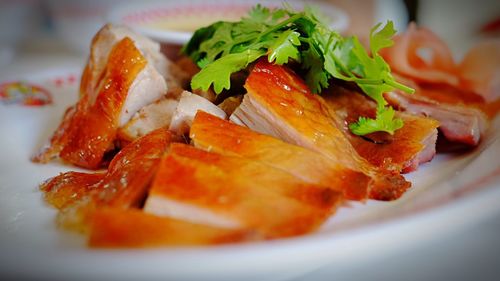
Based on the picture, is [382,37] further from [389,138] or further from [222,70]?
[222,70]

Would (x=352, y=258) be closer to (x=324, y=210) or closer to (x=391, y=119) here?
(x=324, y=210)

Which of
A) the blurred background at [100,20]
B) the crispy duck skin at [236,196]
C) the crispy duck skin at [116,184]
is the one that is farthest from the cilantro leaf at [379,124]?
the blurred background at [100,20]

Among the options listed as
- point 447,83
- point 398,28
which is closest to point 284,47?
point 447,83

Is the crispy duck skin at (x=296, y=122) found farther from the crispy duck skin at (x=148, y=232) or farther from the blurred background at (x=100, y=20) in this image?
the blurred background at (x=100, y=20)

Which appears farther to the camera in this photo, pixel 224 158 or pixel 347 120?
pixel 347 120

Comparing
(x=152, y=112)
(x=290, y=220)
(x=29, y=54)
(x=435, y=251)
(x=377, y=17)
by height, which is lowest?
(x=29, y=54)

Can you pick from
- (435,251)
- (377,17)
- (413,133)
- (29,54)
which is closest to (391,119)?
(413,133)
